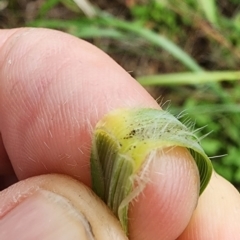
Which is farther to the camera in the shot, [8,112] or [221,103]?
[221,103]

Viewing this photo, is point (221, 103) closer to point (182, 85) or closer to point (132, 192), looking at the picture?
point (182, 85)

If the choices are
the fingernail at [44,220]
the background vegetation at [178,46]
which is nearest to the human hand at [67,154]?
the fingernail at [44,220]

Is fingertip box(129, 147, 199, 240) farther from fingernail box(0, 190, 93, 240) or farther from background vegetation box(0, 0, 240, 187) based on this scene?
background vegetation box(0, 0, 240, 187)

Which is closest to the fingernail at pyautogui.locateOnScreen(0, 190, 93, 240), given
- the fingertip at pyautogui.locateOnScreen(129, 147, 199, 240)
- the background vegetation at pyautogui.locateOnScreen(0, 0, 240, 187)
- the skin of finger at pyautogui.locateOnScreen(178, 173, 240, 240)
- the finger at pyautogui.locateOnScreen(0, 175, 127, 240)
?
the finger at pyautogui.locateOnScreen(0, 175, 127, 240)

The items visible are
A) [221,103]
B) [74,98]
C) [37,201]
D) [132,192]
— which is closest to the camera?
[132,192]

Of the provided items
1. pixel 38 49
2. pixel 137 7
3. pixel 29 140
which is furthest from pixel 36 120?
pixel 137 7

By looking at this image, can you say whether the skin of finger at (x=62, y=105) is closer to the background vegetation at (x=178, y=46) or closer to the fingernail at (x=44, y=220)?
the fingernail at (x=44, y=220)
